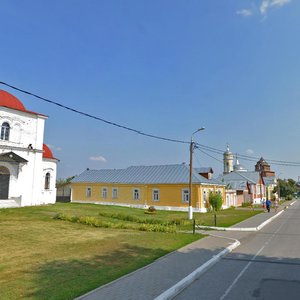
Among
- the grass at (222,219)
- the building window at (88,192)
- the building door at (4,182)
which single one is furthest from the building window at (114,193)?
the building door at (4,182)

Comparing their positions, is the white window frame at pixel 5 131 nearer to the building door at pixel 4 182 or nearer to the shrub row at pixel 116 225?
the building door at pixel 4 182

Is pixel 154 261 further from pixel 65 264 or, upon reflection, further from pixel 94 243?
pixel 94 243

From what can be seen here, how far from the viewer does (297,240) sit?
16.4 m

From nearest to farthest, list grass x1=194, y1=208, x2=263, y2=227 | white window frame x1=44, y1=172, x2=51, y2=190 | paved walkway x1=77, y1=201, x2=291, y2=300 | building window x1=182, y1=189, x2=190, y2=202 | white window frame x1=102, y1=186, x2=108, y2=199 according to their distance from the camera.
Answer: paved walkway x1=77, y1=201, x2=291, y2=300, grass x1=194, y1=208, x2=263, y2=227, white window frame x1=44, y1=172, x2=51, y2=190, building window x1=182, y1=189, x2=190, y2=202, white window frame x1=102, y1=186, x2=108, y2=199

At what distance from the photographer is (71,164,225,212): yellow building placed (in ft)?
127

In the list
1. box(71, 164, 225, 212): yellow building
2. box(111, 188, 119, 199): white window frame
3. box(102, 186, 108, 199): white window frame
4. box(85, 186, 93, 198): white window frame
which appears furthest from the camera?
box(85, 186, 93, 198): white window frame

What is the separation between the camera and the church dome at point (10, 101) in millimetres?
28188

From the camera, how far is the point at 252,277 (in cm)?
901

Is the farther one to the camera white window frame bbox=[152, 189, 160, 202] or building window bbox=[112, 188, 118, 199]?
building window bbox=[112, 188, 118, 199]

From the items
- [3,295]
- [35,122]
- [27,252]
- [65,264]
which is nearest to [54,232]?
Result: [27,252]

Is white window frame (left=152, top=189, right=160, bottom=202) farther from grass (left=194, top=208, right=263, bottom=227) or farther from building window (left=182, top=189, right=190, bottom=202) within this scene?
grass (left=194, top=208, right=263, bottom=227)

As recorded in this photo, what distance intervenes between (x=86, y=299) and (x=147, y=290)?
149 centimetres

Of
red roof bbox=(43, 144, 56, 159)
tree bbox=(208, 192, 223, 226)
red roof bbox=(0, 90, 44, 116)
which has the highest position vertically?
red roof bbox=(0, 90, 44, 116)

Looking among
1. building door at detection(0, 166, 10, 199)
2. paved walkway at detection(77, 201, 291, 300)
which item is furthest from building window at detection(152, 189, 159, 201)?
paved walkway at detection(77, 201, 291, 300)
